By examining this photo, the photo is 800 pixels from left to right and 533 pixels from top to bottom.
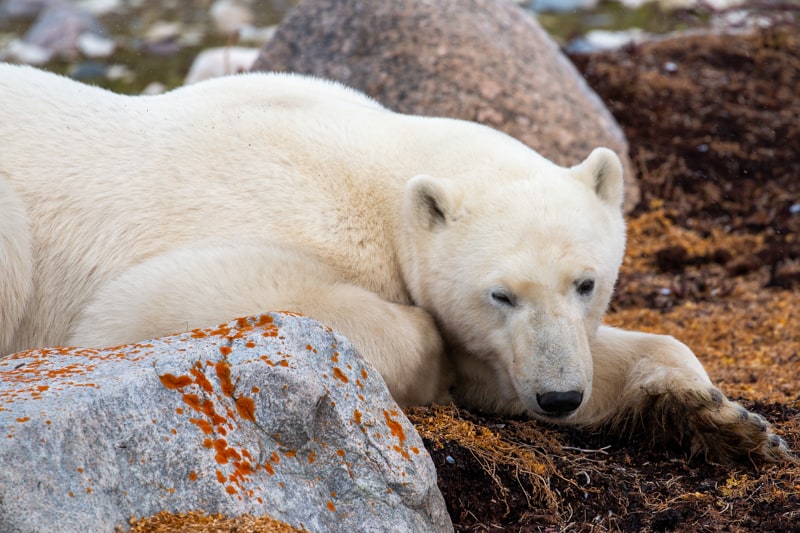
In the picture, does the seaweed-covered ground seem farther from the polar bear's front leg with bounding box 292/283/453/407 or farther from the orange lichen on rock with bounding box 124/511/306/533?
the orange lichen on rock with bounding box 124/511/306/533

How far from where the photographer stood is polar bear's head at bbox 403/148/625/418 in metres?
3.53

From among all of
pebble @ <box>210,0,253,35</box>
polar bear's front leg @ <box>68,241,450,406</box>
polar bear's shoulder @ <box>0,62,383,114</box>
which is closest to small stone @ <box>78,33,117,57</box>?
pebble @ <box>210,0,253,35</box>

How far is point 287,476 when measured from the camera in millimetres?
2639

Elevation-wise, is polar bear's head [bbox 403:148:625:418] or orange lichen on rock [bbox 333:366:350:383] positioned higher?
orange lichen on rock [bbox 333:366:350:383]

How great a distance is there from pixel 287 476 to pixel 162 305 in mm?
1186

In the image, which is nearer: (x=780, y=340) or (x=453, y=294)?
(x=453, y=294)

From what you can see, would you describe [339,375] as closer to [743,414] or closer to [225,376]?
[225,376]

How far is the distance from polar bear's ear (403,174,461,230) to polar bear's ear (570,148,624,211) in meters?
0.57

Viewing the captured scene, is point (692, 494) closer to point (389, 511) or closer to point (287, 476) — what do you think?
point (389, 511)

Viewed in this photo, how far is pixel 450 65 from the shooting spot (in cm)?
749

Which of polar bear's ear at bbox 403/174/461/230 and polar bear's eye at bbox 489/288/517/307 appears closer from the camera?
polar bear's eye at bbox 489/288/517/307

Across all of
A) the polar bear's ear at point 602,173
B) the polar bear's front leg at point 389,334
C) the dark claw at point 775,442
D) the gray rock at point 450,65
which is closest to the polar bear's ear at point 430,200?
the polar bear's front leg at point 389,334

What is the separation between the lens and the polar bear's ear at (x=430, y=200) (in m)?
3.87

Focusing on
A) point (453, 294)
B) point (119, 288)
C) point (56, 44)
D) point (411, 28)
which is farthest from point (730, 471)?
point (56, 44)
